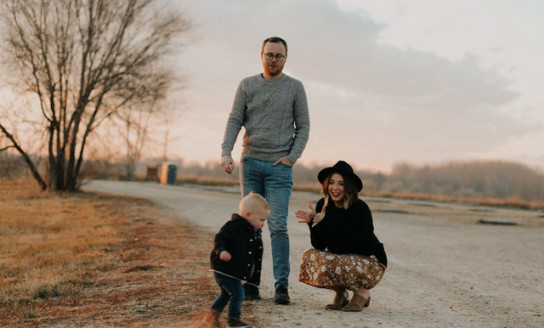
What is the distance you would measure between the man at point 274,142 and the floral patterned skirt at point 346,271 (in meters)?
0.33

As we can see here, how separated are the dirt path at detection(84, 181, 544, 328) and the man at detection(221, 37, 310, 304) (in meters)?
0.47

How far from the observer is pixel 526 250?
39.9ft

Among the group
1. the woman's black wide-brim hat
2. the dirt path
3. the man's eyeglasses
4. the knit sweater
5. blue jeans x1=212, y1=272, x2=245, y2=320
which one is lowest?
the dirt path

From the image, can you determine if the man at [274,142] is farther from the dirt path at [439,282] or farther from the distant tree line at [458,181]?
the distant tree line at [458,181]

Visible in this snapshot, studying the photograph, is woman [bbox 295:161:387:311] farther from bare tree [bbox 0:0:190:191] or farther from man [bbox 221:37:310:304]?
bare tree [bbox 0:0:190:191]

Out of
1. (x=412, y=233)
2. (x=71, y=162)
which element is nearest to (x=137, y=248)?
(x=412, y=233)

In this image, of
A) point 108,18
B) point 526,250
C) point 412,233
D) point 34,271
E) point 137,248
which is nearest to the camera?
point 34,271

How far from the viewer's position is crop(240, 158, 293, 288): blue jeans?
17.1ft

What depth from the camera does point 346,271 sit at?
502 cm

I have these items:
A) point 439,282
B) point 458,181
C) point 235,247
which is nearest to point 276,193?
point 235,247

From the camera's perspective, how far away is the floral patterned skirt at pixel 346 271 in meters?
5.03

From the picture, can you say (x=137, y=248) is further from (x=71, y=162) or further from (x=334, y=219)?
(x=71, y=162)

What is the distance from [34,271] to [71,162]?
1637cm

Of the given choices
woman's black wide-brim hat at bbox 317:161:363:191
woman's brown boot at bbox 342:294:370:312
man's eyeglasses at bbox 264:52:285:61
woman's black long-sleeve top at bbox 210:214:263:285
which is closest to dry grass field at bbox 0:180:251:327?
woman's black long-sleeve top at bbox 210:214:263:285
